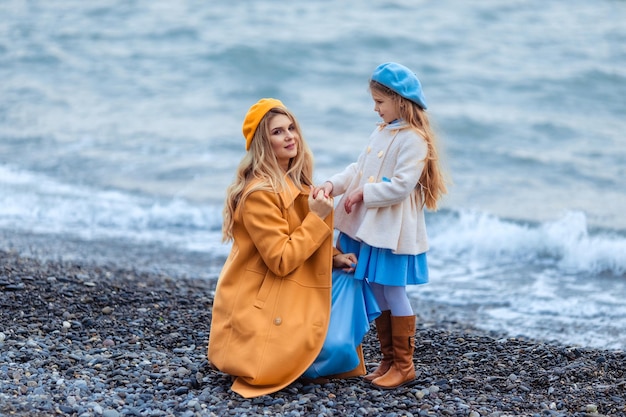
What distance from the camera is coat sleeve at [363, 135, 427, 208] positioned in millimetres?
4023

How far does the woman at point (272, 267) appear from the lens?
13.3ft

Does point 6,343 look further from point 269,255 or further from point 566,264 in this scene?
point 566,264

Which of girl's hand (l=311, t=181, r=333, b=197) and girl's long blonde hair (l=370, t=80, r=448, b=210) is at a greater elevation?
girl's long blonde hair (l=370, t=80, r=448, b=210)

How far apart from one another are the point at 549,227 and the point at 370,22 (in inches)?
431

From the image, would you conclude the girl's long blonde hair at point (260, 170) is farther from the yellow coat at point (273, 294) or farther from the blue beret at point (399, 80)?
the blue beret at point (399, 80)

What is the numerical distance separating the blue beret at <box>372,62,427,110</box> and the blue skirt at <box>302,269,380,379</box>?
978 mm

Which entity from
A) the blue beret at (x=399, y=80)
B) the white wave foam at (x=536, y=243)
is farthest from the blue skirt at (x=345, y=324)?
the white wave foam at (x=536, y=243)

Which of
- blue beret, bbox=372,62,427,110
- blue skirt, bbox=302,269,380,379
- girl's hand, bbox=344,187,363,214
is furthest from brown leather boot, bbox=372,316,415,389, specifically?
blue beret, bbox=372,62,427,110

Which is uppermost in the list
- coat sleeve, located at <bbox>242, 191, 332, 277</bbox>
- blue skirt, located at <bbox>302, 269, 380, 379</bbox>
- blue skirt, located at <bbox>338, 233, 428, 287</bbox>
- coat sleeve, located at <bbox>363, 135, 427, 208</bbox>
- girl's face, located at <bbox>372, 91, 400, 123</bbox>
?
girl's face, located at <bbox>372, 91, 400, 123</bbox>

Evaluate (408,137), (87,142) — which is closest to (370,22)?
(87,142)

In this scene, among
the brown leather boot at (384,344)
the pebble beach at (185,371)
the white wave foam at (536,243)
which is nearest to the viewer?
the pebble beach at (185,371)

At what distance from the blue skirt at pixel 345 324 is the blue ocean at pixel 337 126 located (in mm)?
926

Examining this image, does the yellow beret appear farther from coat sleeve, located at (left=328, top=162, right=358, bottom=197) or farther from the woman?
coat sleeve, located at (left=328, top=162, right=358, bottom=197)

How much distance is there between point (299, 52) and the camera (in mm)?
17672
